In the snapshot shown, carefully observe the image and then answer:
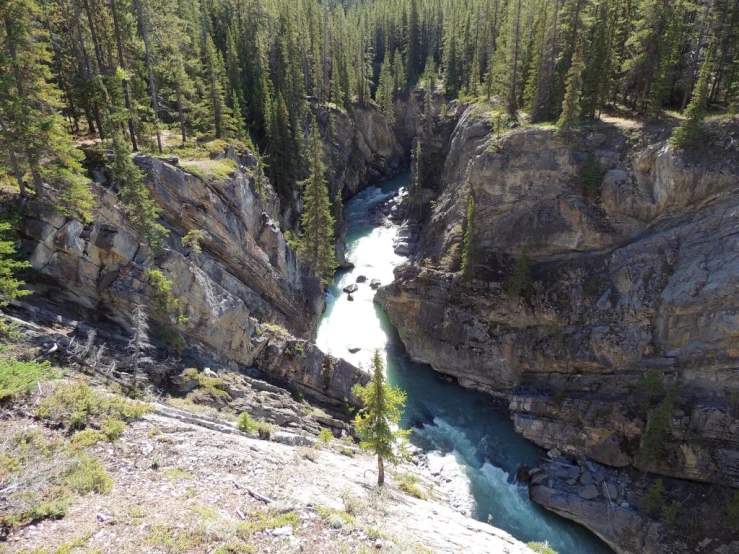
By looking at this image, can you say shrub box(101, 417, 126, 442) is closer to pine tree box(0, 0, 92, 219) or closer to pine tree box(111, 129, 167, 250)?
pine tree box(0, 0, 92, 219)

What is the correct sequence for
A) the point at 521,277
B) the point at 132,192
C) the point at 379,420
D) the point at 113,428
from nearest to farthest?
the point at 113,428, the point at 379,420, the point at 132,192, the point at 521,277

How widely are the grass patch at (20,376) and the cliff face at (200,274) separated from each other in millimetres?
5625

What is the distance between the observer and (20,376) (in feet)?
45.7

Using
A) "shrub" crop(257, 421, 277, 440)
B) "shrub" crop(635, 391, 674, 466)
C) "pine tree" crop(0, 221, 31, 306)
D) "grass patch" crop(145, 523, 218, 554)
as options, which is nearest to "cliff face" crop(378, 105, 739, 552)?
"shrub" crop(635, 391, 674, 466)

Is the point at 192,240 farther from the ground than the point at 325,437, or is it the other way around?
the point at 192,240

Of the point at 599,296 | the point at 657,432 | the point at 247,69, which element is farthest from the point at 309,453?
the point at 247,69

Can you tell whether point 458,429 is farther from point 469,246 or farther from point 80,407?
point 80,407

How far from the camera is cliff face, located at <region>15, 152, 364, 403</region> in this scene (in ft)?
66.8

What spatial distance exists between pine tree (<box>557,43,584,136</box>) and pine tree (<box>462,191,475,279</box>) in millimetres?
9882

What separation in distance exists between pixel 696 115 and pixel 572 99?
354 inches

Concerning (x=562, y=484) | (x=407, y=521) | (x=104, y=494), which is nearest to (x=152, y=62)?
(x=104, y=494)

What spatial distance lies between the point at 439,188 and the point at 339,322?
25172 mm

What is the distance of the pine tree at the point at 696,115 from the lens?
28.6 meters

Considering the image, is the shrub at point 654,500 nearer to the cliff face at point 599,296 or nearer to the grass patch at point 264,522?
the cliff face at point 599,296
